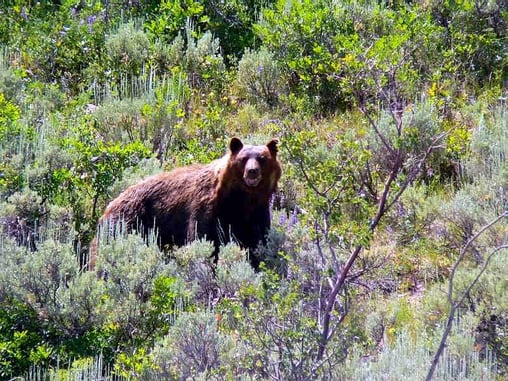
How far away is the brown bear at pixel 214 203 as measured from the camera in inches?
400

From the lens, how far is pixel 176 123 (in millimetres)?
12258

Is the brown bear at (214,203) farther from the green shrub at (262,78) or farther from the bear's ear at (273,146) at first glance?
the green shrub at (262,78)

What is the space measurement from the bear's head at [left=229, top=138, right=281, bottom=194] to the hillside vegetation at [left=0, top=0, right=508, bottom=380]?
409mm

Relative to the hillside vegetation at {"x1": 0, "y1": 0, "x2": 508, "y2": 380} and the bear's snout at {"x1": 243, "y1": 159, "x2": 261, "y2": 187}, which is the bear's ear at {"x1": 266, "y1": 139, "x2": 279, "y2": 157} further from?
the hillside vegetation at {"x1": 0, "y1": 0, "x2": 508, "y2": 380}

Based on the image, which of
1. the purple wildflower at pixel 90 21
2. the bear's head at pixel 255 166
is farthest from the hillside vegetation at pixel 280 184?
the bear's head at pixel 255 166

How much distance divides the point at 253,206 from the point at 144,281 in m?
2.04

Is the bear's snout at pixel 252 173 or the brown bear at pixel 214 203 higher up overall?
the bear's snout at pixel 252 173

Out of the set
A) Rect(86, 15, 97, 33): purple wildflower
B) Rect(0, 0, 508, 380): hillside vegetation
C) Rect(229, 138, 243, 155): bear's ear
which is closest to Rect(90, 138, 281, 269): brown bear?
Rect(229, 138, 243, 155): bear's ear

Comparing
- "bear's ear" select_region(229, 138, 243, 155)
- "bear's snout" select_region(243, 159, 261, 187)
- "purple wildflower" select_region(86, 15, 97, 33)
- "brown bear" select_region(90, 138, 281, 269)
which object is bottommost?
"brown bear" select_region(90, 138, 281, 269)

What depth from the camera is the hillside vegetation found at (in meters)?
7.28

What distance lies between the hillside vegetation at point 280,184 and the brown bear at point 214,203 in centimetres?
29

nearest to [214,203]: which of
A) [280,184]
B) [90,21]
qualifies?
[280,184]

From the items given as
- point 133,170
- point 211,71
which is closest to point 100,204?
point 133,170

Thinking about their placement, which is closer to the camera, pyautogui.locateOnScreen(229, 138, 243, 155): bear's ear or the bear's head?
the bear's head
